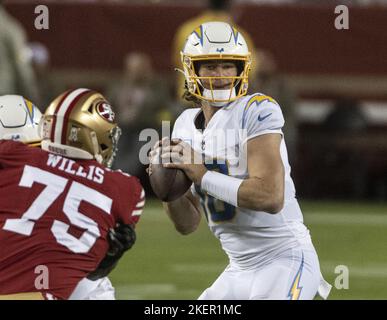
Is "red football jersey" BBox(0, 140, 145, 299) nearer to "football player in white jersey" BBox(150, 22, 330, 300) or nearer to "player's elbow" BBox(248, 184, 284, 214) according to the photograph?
"football player in white jersey" BBox(150, 22, 330, 300)

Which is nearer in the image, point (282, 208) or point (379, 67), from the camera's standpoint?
point (282, 208)

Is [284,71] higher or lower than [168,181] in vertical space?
lower

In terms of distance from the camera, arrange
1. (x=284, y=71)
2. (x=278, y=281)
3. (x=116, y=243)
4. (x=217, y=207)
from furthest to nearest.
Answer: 1. (x=284, y=71)
2. (x=217, y=207)
3. (x=278, y=281)
4. (x=116, y=243)

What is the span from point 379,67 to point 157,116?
2837 mm

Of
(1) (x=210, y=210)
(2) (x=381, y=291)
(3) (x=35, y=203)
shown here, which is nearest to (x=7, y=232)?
(3) (x=35, y=203)

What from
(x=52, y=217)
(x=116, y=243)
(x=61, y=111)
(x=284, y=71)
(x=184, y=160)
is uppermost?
(x=61, y=111)

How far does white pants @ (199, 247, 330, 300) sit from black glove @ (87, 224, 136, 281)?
0.46 m

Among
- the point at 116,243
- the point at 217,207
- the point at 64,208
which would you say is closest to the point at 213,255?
the point at 217,207

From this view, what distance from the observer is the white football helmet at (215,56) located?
4.94 m

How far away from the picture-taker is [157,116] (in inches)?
467

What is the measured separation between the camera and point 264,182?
14.9 ft

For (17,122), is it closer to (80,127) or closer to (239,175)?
(80,127)

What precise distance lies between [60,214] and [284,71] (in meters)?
8.68

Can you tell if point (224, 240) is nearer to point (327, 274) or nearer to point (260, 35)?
point (327, 274)
